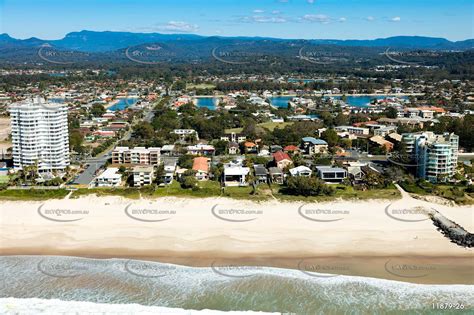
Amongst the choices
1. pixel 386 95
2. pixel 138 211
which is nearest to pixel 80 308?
pixel 138 211

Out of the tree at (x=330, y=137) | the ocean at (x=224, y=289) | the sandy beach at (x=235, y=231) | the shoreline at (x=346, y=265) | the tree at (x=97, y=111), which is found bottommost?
the ocean at (x=224, y=289)

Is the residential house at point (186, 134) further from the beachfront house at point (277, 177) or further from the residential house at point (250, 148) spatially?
the beachfront house at point (277, 177)

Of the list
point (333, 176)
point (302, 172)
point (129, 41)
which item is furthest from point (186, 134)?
point (129, 41)

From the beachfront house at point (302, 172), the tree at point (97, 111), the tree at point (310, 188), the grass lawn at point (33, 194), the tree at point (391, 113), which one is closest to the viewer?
the tree at point (310, 188)

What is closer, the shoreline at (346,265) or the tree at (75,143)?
the shoreline at (346,265)

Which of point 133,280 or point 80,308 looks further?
point 133,280

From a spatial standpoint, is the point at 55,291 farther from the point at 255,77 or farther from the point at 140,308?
the point at 255,77

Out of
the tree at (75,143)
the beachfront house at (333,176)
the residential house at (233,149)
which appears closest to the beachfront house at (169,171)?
the residential house at (233,149)
